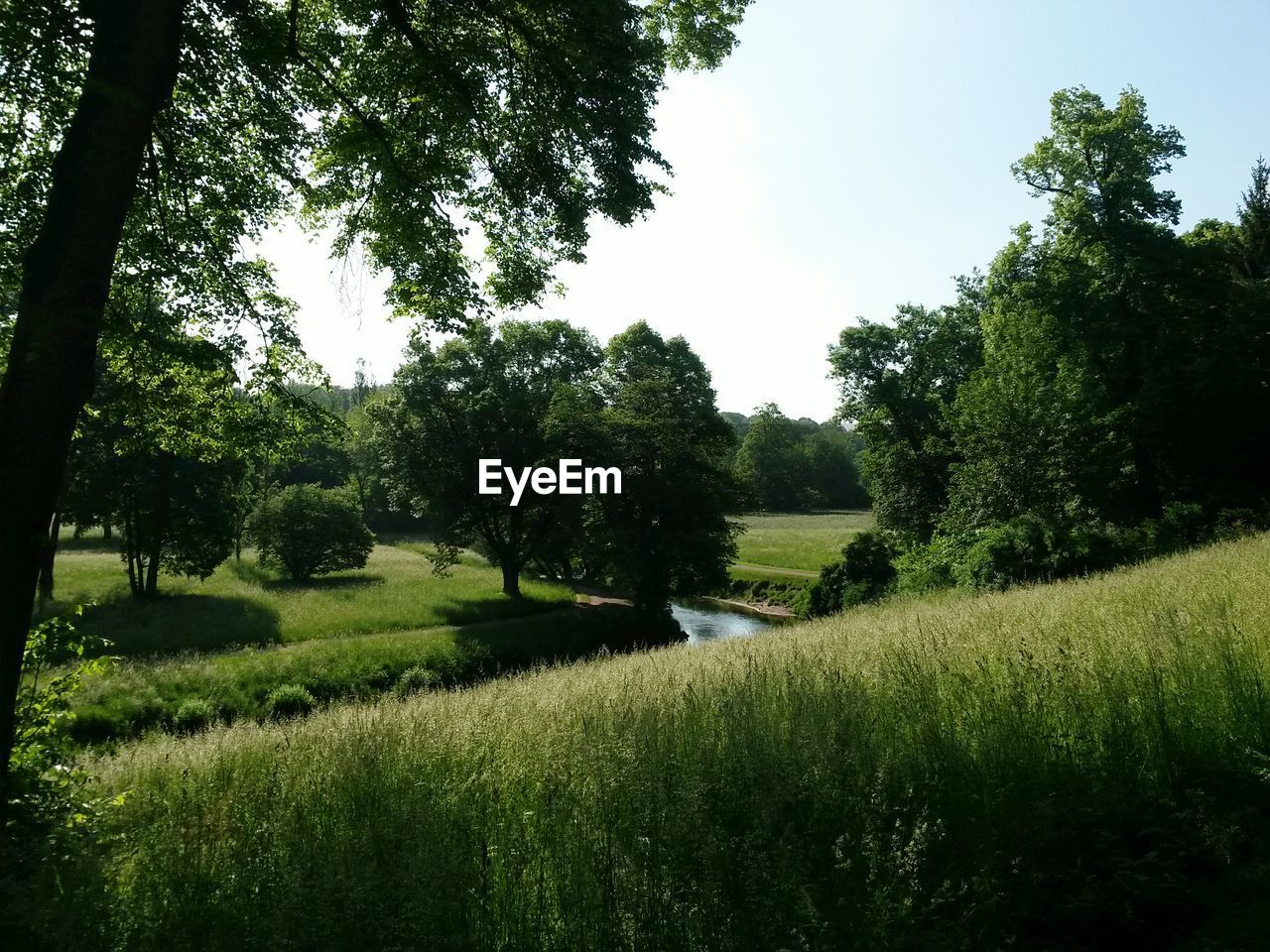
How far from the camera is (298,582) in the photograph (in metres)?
36.3

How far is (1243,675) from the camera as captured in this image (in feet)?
17.4

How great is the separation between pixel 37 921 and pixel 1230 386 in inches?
1354

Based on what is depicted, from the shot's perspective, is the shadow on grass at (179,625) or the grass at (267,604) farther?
the grass at (267,604)

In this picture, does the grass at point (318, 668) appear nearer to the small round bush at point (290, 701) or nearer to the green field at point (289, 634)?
the green field at point (289, 634)

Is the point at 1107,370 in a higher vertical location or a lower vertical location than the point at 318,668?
higher

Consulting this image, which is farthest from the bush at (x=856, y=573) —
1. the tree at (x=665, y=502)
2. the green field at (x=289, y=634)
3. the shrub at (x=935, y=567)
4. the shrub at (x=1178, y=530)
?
the shrub at (x=1178, y=530)

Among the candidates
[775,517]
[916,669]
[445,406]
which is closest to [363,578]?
[445,406]

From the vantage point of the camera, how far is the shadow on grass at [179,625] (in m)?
23.2

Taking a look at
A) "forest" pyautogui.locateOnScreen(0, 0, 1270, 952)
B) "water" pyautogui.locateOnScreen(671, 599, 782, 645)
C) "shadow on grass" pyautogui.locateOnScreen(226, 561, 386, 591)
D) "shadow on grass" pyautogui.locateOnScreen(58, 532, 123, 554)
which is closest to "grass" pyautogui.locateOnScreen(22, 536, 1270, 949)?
"forest" pyautogui.locateOnScreen(0, 0, 1270, 952)

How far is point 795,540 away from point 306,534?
36453 mm

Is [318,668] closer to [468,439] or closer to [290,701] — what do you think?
[290,701]

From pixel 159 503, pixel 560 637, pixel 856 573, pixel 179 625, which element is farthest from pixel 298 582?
pixel 856 573

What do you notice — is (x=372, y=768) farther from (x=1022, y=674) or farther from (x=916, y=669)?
(x=1022, y=674)

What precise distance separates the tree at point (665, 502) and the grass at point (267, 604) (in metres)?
5.67
